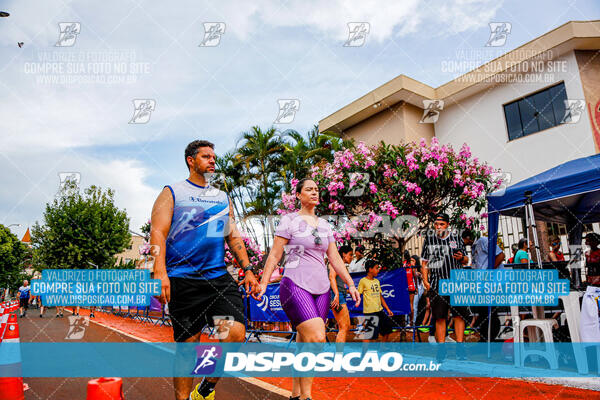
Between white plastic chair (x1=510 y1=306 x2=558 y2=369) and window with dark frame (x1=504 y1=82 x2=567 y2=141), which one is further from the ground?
window with dark frame (x1=504 y1=82 x2=567 y2=141)

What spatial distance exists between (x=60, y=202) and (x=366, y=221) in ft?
94.0

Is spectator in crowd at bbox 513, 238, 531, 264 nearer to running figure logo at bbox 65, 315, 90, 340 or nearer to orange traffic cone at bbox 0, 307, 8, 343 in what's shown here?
orange traffic cone at bbox 0, 307, 8, 343

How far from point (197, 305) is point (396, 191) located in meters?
7.19

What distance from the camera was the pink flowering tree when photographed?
9.40 metres

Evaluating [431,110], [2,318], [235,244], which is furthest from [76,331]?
[431,110]

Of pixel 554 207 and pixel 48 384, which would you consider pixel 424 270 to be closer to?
pixel 554 207

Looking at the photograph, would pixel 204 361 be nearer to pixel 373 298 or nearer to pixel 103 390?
pixel 103 390

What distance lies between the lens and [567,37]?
481 inches

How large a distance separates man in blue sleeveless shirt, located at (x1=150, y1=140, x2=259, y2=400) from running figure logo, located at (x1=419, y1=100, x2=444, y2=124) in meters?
16.0

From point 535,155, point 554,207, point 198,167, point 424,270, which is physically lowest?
point 424,270

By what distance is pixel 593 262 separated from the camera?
5.47 meters

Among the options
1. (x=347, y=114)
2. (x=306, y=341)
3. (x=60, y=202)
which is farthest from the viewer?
(x=60, y=202)

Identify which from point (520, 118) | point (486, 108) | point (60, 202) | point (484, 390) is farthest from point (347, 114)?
point (60, 202)

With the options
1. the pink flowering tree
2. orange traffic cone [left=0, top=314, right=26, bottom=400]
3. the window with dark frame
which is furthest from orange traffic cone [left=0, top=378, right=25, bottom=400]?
the window with dark frame
